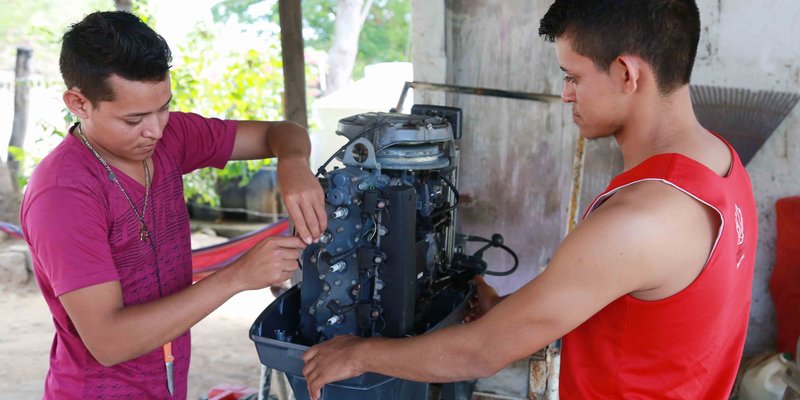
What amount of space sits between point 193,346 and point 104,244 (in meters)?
3.71

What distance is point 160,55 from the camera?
1812mm

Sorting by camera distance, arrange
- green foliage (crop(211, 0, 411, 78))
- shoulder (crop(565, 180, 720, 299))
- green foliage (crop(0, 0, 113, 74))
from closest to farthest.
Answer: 1. shoulder (crop(565, 180, 720, 299))
2. green foliage (crop(0, 0, 113, 74))
3. green foliage (crop(211, 0, 411, 78))

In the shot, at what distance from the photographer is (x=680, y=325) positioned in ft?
4.88

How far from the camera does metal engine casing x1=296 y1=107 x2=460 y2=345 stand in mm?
1857

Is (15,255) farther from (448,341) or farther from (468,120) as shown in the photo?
(448,341)

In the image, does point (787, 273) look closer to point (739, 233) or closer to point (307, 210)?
point (739, 233)

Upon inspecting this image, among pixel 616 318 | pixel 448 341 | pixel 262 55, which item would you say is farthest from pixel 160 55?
pixel 262 55

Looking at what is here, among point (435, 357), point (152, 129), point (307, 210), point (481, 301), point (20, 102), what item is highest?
point (152, 129)

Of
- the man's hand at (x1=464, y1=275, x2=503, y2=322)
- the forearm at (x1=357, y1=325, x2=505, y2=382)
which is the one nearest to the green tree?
the man's hand at (x1=464, y1=275, x2=503, y2=322)

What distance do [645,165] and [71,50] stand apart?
4.28 feet

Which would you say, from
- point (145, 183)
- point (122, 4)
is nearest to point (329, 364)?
point (145, 183)

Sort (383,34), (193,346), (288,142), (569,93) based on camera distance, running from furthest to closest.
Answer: (383,34), (193,346), (288,142), (569,93)

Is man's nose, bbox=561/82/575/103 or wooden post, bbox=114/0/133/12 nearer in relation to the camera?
man's nose, bbox=561/82/575/103

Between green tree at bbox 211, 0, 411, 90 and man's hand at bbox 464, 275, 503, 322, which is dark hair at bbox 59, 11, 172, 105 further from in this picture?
green tree at bbox 211, 0, 411, 90
